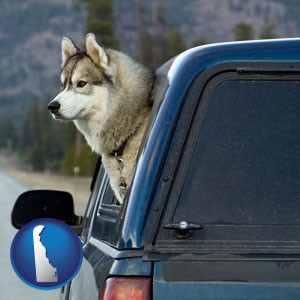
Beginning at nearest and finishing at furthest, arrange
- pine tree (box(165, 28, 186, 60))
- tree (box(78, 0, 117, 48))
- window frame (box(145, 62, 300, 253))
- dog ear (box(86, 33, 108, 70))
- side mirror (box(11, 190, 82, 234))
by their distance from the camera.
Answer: window frame (box(145, 62, 300, 253))
side mirror (box(11, 190, 82, 234))
dog ear (box(86, 33, 108, 70))
tree (box(78, 0, 117, 48))
pine tree (box(165, 28, 186, 60))

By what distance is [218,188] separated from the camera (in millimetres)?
3477

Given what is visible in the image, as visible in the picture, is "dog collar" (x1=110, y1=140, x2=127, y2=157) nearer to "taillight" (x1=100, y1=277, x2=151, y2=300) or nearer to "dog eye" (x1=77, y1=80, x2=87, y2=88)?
"dog eye" (x1=77, y1=80, x2=87, y2=88)

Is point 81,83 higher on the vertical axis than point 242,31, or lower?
higher

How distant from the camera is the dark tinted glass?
136 inches

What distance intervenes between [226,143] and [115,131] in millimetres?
1856

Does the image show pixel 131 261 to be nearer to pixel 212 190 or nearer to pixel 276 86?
pixel 212 190

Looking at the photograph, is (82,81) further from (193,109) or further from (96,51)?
(193,109)

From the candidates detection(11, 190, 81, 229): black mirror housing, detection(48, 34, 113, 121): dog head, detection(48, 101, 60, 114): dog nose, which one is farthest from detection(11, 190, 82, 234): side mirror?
detection(48, 101, 60, 114): dog nose

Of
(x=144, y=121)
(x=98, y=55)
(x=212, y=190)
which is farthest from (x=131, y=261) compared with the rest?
(x=98, y=55)

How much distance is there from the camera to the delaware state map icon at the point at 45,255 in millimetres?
3490

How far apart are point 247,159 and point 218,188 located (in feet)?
0.44

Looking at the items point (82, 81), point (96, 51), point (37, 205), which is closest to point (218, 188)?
point (37, 205)

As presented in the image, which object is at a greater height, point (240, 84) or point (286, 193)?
point (240, 84)

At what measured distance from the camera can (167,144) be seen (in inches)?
138
